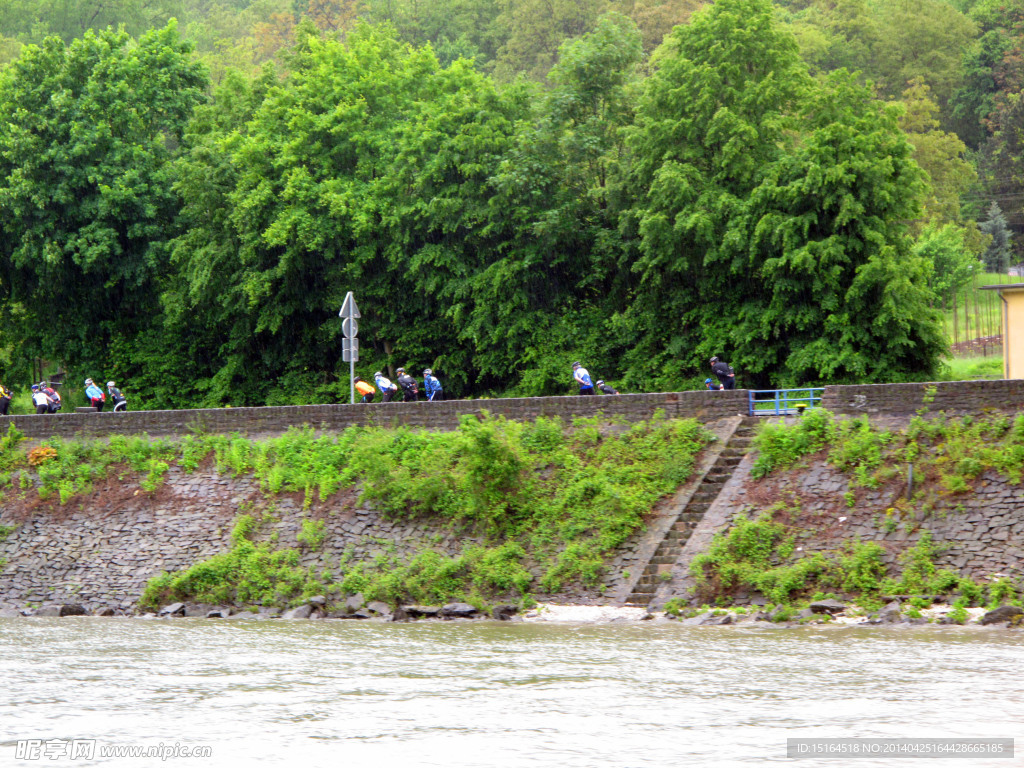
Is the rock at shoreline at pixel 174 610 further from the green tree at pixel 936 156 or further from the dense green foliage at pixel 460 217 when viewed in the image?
the green tree at pixel 936 156

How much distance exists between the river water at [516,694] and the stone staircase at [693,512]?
4.29 ft

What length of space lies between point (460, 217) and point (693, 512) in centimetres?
1509

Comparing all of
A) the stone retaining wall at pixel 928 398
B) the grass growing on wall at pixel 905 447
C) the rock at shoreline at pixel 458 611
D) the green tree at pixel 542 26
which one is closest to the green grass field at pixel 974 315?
the green tree at pixel 542 26

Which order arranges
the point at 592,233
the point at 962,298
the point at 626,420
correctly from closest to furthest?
the point at 626,420, the point at 592,233, the point at 962,298

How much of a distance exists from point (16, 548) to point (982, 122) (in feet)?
191

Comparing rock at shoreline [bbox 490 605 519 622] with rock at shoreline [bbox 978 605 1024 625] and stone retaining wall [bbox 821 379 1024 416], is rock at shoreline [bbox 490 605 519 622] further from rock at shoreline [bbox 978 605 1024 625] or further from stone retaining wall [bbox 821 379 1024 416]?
rock at shoreline [bbox 978 605 1024 625]

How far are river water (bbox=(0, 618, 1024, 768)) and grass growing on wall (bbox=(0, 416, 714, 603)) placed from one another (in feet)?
7.61

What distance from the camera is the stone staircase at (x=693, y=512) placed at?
1972 centimetres

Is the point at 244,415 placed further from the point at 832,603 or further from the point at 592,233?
the point at 832,603

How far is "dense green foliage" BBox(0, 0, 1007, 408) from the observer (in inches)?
1174

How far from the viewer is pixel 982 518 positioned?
1870cm

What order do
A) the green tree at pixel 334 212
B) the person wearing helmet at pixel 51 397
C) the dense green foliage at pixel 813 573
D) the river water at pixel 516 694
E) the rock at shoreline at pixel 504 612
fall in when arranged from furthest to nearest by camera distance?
the green tree at pixel 334 212
the person wearing helmet at pixel 51 397
the rock at shoreline at pixel 504 612
the dense green foliage at pixel 813 573
the river water at pixel 516 694

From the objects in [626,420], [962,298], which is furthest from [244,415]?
[962,298]

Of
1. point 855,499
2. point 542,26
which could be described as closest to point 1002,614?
point 855,499
